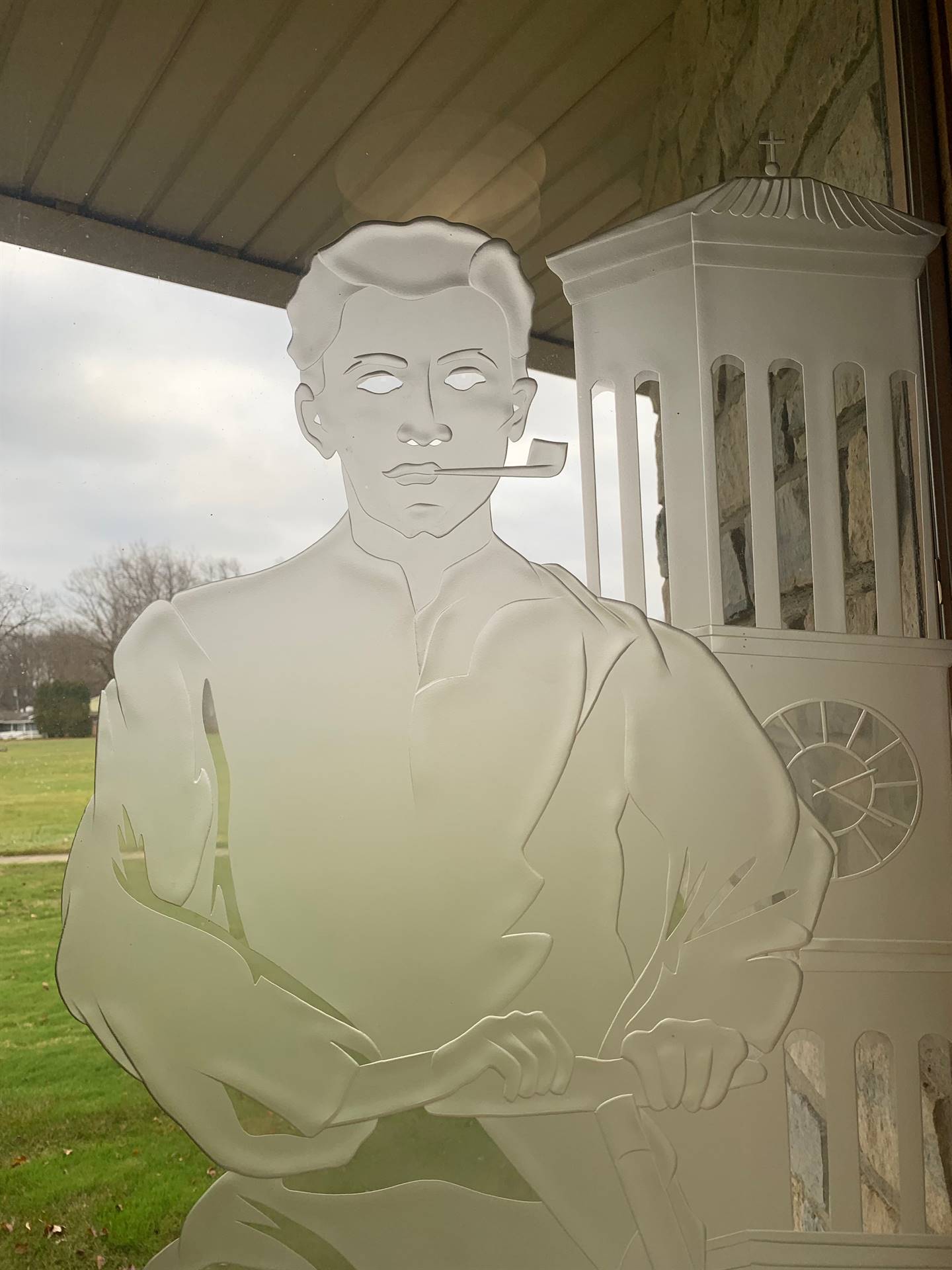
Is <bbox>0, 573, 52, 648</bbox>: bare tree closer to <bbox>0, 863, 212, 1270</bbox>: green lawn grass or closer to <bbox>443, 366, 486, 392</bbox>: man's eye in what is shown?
<bbox>0, 863, 212, 1270</bbox>: green lawn grass

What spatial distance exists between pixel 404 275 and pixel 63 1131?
1.04m

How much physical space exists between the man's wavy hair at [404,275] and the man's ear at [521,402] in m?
0.01

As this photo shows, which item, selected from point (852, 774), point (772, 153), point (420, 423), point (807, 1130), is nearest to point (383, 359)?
point (420, 423)

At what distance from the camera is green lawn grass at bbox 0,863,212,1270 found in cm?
97

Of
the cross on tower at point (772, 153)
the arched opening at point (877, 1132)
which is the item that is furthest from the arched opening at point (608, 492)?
the arched opening at point (877, 1132)

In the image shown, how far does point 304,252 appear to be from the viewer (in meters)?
1.05

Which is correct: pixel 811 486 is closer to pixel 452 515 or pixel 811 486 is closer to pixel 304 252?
pixel 452 515

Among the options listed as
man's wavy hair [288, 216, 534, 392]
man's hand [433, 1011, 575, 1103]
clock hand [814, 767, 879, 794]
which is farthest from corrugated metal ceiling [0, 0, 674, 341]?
man's hand [433, 1011, 575, 1103]

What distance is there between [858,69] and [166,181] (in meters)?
0.87

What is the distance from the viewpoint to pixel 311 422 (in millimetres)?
1043

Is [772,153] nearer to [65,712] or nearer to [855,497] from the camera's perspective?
[855,497]

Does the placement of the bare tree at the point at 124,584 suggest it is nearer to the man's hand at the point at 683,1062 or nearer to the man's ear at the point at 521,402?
the man's ear at the point at 521,402

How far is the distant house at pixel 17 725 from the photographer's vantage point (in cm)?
101

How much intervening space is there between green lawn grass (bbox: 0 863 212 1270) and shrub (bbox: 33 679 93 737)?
0.05ft
